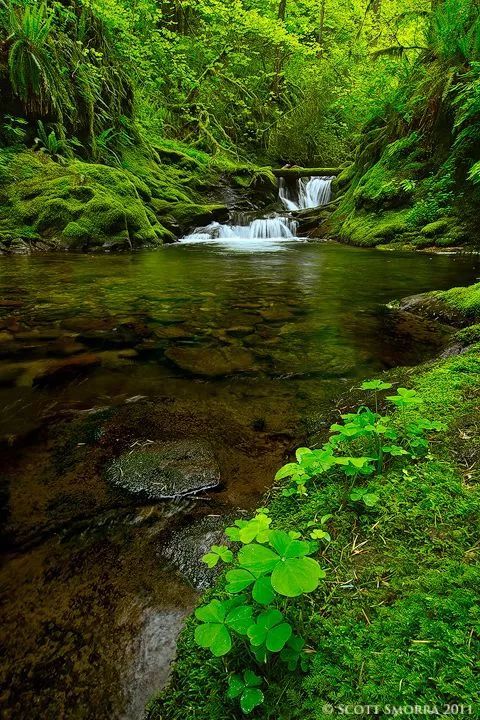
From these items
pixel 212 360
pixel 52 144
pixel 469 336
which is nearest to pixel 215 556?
pixel 212 360

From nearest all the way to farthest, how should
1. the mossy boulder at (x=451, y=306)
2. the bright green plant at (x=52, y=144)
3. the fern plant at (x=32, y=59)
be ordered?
the mossy boulder at (x=451, y=306), the fern plant at (x=32, y=59), the bright green plant at (x=52, y=144)

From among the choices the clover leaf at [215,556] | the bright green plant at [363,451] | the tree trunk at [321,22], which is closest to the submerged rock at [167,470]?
the bright green plant at [363,451]

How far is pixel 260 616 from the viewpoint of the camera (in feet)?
2.88

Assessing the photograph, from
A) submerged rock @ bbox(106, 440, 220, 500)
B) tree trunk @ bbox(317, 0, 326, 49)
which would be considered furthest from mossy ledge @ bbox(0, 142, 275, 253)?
tree trunk @ bbox(317, 0, 326, 49)

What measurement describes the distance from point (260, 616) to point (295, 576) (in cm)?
12

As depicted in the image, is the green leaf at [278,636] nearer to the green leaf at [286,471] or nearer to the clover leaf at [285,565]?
the clover leaf at [285,565]

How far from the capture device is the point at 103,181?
11.1 m

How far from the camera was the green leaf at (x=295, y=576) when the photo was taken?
816mm

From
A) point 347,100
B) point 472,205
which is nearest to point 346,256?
point 472,205

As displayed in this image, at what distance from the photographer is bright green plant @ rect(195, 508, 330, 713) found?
83 centimetres

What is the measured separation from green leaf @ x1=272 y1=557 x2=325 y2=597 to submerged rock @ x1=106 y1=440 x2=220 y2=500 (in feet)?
3.08

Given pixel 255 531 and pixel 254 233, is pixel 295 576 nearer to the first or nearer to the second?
pixel 255 531

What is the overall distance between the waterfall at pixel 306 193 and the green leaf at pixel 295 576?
61.4 ft

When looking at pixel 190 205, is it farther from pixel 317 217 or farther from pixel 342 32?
pixel 342 32
